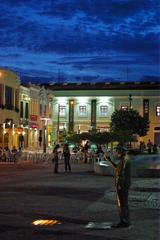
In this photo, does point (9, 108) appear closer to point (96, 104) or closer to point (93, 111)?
point (93, 111)

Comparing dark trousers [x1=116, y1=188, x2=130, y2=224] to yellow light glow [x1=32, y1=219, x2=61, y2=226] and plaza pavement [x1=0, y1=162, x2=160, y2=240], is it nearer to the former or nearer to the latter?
plaza pavement [x1=0, y1=162, x2=160, y2=240]

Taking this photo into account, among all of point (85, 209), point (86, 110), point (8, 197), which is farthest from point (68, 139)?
point (86, 110)

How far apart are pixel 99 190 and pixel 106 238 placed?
9.18 metres

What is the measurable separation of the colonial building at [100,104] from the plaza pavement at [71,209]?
61829 millimetres

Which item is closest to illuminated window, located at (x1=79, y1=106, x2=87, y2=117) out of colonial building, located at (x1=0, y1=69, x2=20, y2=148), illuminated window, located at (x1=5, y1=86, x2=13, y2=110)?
Answer: colonial building, located at (x1=0, y1=69, x2=20, y2=148)

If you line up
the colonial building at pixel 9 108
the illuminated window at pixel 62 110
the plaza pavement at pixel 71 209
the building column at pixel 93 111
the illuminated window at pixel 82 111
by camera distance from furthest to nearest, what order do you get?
the illuminated window at pixel 62 110
the illuminated window at pixel 82 111
the building column at pixel 93 111
the colonial building at pixel 9 108
the plaza pavement at pixel 71 209

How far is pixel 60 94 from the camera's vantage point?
86.2m

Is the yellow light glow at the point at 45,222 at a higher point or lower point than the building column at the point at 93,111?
lower

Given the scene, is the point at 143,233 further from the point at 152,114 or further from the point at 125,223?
the point at 152,114

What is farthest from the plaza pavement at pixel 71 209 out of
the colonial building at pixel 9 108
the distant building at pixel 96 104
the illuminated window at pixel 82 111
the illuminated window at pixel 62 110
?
the illuminated window at pixel 62 110

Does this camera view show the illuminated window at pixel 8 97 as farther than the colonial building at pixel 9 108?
Yes

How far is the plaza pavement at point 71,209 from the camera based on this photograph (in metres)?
11.0

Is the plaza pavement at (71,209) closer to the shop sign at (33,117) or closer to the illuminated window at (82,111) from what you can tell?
the shop sign at (33,117)

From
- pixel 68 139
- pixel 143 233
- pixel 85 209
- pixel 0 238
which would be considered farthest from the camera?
pixel 68 139
